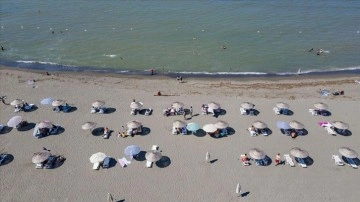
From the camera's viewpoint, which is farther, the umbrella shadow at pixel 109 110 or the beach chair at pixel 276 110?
the umbrella shadow at pixel 109 110

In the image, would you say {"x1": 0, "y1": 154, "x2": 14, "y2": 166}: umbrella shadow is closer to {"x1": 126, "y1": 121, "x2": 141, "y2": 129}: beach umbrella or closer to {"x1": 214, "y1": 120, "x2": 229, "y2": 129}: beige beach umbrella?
{"x1": 126, "y1": 121, "x2": 141, "y2": 129}: beach umbrella

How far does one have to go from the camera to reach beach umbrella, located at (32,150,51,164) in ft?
95.9

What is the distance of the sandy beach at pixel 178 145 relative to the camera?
2739 cm

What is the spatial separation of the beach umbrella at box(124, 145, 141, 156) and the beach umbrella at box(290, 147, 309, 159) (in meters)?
13.0

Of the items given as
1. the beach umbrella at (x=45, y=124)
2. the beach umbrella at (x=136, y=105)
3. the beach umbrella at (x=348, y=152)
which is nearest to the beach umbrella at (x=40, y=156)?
the beach umbrella at (x=45, y=124)

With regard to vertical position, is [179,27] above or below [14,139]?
above

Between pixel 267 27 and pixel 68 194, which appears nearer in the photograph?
pixel 68 194

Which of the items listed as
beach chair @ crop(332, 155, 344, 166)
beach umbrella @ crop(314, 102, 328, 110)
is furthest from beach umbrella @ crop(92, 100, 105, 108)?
beach chair @ crop(332, 155, 344, 166)

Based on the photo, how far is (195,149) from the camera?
104 ft

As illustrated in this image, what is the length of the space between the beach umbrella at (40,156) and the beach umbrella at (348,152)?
24.6 metres

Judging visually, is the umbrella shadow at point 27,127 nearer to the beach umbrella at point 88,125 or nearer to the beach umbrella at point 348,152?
the beach umbrella at point 88,125

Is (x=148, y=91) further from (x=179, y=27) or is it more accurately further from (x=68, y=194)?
(x=179, y=27)

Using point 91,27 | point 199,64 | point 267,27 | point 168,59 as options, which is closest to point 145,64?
point 168,59

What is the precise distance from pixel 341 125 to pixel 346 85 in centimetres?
1280
